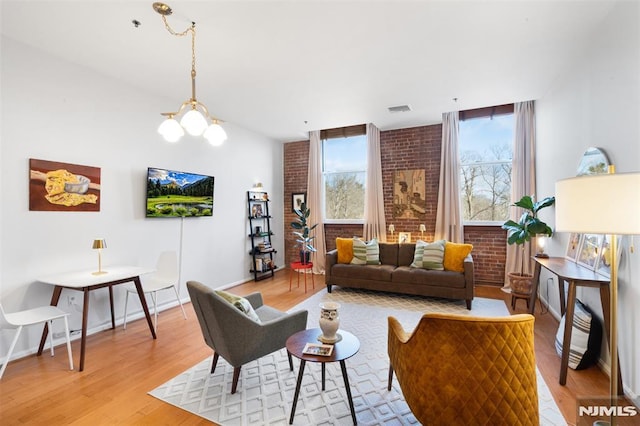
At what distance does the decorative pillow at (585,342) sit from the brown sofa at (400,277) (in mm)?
1442

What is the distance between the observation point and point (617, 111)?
2264 millimetres

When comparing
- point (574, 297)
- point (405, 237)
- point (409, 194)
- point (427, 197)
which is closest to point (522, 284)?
point (574, 297)

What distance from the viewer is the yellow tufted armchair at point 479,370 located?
1.41 m

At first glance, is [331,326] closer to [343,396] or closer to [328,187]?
[343,396]

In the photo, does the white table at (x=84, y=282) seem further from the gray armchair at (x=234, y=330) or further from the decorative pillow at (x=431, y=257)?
the decorative pillow at (x=431, y=257)

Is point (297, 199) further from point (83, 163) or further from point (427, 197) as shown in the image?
point (83, 163)

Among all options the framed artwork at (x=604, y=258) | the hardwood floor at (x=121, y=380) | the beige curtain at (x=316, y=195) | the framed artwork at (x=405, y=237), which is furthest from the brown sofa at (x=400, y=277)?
the framed artwork at (x=604, y=258)

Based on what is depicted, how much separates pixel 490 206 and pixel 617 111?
3.01 m

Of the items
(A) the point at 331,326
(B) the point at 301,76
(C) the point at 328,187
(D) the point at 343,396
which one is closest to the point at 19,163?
(B) the point at 301,76

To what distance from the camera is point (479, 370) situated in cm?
143

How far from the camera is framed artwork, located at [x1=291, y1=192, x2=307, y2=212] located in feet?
21.3

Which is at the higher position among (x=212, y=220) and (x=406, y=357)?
(x=212, y=220)

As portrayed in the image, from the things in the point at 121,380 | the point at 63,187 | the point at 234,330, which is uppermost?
the point at 63,187

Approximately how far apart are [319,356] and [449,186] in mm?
4245
